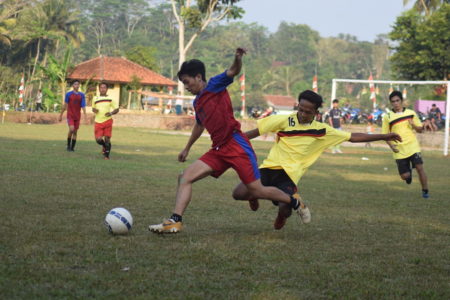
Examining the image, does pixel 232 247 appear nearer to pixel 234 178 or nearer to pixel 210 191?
pixel 210 191

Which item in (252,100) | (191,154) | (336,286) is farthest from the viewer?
(252,100)

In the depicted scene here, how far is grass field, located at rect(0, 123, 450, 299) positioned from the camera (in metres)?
4.66

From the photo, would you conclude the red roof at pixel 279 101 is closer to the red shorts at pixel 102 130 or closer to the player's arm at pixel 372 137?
the red shorts at pixel 102 130

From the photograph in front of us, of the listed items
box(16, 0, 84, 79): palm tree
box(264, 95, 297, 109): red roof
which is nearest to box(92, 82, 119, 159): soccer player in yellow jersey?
box(16, 0, 84, 79): palm tree

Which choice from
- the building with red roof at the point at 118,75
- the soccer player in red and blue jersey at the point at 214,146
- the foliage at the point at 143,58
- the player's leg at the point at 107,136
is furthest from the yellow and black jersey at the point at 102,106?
the foliage at the point at 143,58

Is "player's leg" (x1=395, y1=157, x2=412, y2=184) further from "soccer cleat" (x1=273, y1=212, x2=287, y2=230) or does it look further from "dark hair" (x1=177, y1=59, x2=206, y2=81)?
"dark hair" (x1=177, y1=59, x2=206, y2=81)

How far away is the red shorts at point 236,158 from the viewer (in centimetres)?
652

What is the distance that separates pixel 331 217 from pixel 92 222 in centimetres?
295

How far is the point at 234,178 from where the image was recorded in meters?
13.7

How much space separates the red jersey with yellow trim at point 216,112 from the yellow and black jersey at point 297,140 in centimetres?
67

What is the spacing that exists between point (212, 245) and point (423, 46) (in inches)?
1582

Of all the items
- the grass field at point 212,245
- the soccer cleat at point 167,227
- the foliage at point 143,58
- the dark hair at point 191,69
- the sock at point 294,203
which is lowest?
the grass field at point 212,245

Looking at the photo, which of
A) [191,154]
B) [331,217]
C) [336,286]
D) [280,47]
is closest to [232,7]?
[191,154]

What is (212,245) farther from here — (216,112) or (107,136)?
(107,136)
